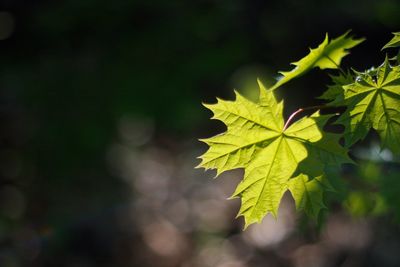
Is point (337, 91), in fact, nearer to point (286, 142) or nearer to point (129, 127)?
point (286, 142)

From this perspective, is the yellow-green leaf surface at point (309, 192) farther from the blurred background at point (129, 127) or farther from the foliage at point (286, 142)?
the blurred background at point (129, 127)

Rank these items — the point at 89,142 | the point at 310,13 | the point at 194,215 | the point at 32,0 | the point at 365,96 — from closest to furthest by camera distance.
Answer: the point at 365,96, the point at 89,142, the point at 32,0, the point at 194,215, the point at 310,13

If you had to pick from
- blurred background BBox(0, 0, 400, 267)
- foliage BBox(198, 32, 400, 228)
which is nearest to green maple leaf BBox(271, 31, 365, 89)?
foliage BBox(198, 32, 400, 228)

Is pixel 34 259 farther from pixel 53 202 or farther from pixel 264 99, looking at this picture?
pixel 264 99

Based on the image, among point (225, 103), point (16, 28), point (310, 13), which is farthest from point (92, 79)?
point (225, 103)

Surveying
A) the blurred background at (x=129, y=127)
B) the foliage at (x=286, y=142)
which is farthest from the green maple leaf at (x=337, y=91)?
the blurred background at (x=129, y=127)

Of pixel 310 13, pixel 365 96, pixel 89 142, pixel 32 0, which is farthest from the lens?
pixel 310 13
